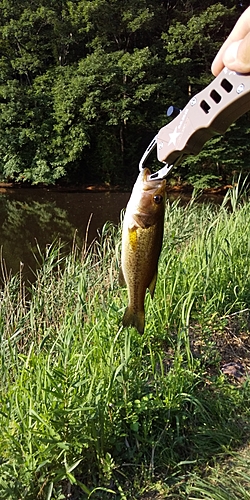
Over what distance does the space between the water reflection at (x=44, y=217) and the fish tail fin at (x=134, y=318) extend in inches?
286

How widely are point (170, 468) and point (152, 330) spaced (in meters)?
0.96

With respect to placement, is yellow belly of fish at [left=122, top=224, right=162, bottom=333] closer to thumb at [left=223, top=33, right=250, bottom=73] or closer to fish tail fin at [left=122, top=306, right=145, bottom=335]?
fish tail fin at [left=122, top=306, right=145, bottom=335]

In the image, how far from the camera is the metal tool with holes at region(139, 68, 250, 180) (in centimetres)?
144

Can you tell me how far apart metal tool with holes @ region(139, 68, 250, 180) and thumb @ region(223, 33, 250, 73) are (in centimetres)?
2

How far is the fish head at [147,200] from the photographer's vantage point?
1.71m

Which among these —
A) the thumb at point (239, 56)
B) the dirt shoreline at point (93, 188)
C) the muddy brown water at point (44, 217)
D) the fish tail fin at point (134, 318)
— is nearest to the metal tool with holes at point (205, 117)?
the thumb at point (239, 56)

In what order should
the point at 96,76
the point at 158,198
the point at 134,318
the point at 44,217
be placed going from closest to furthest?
the point at 158,198
the point at 134,318
the point at 44,217
the point at 96,76

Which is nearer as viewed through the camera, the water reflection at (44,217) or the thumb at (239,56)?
the thumb at (239,56)

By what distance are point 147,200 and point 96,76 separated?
20371 millimetres

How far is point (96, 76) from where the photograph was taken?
67.2ft

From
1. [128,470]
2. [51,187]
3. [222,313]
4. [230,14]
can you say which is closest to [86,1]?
[230,14]

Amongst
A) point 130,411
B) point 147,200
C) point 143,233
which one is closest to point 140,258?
point 143,233

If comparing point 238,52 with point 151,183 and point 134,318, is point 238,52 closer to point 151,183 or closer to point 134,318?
point 151,183

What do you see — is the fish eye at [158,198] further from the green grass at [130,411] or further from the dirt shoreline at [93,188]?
the dirt shoreline at [93,188]
